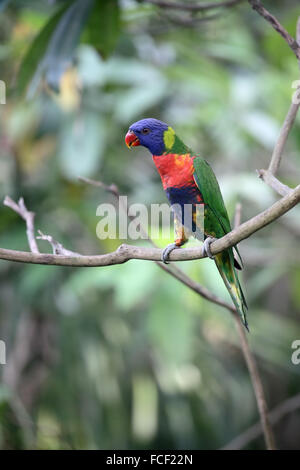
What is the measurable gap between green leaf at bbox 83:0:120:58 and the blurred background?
47 cm

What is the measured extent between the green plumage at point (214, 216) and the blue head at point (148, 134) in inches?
7.4

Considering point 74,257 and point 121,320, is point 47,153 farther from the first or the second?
point 74,257

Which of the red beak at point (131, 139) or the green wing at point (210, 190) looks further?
the green wing at point (210, 190)

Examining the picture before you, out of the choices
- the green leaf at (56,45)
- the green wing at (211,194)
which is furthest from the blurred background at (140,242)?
the green wing at (211,194)

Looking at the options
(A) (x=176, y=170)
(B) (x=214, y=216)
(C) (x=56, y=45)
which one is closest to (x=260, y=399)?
(B) (x=214, y=216)

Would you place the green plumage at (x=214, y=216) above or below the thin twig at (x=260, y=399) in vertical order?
above

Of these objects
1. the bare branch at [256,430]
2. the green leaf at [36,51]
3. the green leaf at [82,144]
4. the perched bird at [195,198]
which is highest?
the green leaf at [36,51]

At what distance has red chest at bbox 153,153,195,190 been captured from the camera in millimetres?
1505

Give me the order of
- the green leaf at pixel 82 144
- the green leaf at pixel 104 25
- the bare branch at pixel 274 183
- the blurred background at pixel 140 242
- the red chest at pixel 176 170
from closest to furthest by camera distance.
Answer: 1. the bare branch at pixel 274 183
2. the red chest at pixel 176 170
3. the green leaf at pixel 104 25
4. the blurred background at pixel 140 242
5. the green leaf at pixel 82 144

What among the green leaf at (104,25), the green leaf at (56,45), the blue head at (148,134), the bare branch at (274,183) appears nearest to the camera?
the bare branch at (274,183)

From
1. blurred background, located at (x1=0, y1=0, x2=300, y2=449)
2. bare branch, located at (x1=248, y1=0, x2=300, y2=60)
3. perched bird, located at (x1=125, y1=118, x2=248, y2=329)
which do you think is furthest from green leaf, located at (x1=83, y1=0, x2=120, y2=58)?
bare branch, located at (x1=248, y1=0, x2=300, y2=60)

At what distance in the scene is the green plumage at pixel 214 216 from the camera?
156cm

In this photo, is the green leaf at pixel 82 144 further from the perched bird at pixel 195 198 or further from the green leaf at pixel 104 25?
the perched bird at pixel 195 198

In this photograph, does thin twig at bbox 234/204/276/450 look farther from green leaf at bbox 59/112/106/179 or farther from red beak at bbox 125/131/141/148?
green leaf at bbox 59/112/106/179
